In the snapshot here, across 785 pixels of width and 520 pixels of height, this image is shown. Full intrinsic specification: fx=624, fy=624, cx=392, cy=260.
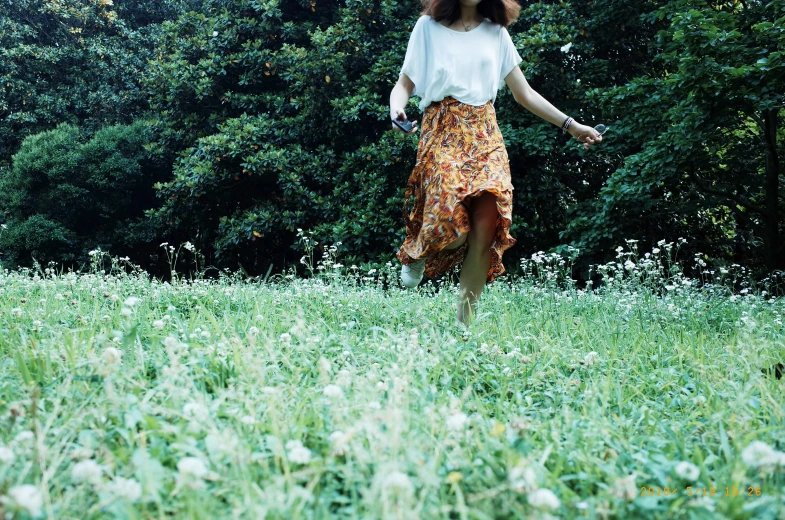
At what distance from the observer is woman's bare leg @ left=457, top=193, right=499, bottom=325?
137 inches

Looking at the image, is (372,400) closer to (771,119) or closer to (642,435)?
(642,435)

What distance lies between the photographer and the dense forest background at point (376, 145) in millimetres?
6699

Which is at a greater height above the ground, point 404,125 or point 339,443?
point 404,125

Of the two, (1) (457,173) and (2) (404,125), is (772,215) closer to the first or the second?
(1) (457,173)

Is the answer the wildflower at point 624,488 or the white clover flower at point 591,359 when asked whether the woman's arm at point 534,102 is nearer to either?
the white clover flower at point 591,359

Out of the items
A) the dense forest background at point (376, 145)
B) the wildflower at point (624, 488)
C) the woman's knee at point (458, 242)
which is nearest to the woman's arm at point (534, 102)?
the woman's knee at point (458, 242)

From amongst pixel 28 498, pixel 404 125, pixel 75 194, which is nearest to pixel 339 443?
pixel 28 498

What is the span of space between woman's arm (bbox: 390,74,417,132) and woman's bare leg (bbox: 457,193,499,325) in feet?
1.92

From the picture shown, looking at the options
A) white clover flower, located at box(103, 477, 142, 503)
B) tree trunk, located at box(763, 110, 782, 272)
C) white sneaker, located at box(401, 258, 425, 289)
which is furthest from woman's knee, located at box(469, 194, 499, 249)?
tree trunk, located at box(763, 110, 782, 272)

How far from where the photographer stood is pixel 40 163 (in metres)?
11.7

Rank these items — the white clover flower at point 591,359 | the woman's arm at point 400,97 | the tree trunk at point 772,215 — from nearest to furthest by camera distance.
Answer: the white clover flower at point 591,359 < the woman's arm at point 400,97 < the tree trunk at point 772,215

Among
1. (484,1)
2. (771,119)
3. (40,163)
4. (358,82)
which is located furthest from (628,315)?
(40,163)

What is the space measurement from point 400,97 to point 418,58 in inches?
11.4

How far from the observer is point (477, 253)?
11.8 feet
